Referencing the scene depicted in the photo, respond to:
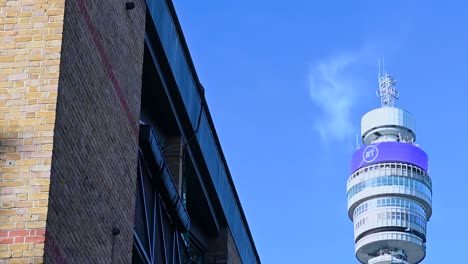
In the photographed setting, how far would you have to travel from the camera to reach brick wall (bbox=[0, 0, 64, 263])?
10680 millimetres

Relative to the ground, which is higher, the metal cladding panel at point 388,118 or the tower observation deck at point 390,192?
the metal cladding panel at point 388,118

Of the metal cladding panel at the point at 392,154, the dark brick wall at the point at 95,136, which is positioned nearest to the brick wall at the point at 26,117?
the dark brick wall at the point at 95,136

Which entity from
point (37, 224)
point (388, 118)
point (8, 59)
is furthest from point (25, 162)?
point (388, 118)

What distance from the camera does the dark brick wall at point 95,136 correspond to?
451 inches

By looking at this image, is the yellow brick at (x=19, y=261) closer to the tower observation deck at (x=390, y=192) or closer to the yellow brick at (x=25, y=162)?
the yellow brick at (x=25, y=162)

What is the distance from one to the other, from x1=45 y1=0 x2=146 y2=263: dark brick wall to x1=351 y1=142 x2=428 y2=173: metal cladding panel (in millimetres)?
170372

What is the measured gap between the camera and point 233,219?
24.2m

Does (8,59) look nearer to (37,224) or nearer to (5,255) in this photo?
(37,224)

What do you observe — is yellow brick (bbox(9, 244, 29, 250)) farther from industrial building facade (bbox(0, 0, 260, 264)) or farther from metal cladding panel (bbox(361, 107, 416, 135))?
metal cladding panel (bbox(361, 107, 416, 135))

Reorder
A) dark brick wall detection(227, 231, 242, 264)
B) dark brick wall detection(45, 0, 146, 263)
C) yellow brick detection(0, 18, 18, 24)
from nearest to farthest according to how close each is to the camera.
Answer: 1. dark brick wall detection(45, 0, 146, 263)
2. yellow brick detection(0, 18, 18, 24)
3. dark brick wall detection(227, 231, 242, 264)

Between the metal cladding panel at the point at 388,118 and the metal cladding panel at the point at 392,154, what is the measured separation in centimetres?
441

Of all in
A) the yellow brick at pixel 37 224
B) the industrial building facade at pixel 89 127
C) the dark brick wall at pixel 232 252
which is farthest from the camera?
the dark brick wall at pixel 232 252

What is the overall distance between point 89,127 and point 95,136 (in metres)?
0.26

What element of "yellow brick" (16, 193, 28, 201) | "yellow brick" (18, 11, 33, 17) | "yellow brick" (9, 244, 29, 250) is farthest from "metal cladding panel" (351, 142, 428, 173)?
"yellow brick" (9, 244, 29, 250)
